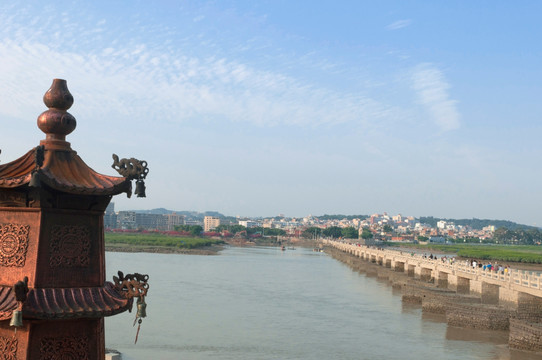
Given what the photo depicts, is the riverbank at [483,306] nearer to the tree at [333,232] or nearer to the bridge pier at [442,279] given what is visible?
the bridge pier at [442,279]

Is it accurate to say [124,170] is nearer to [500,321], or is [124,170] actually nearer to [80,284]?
[80,284]

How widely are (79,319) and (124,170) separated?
1393mm

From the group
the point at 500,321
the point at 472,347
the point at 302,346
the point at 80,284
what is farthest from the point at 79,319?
the point at 500,321

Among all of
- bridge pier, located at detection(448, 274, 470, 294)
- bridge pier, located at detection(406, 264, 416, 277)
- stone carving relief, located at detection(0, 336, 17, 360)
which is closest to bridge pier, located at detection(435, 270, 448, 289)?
bridge pier, located at detection(448, 274, 470, 294)

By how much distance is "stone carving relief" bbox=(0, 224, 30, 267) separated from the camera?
4.83 metres

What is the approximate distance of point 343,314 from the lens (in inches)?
1372

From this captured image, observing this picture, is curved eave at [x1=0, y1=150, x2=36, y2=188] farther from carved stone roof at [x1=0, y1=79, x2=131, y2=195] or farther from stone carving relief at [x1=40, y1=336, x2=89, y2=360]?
stone carving relief at [x1=40, y1=336, x2=89, y2=360]

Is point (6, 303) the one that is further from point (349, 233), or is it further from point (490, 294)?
point (349, 233)

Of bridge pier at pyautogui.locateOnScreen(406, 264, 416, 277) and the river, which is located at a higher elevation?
bridge pier at pyautogui.locateOnScreen(406, 264, 416, 277)

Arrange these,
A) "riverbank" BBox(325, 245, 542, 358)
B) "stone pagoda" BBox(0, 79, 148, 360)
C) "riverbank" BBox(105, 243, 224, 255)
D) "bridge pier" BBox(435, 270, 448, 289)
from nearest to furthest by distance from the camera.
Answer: "stone pagoda" BBox(0, 79, 148, 360), "riverbank" BBox(325, 245, 542, 358), "bridge pier" BBox(435, 270, 448, 289), "riverbank" BBox(105, 243, 224, 255)

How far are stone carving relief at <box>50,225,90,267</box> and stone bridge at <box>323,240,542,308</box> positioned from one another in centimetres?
2260

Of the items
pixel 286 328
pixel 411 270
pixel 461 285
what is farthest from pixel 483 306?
pixel 411 270

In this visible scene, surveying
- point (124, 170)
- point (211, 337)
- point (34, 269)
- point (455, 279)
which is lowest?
point (211, 337)

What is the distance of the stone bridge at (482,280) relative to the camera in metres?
25.4
